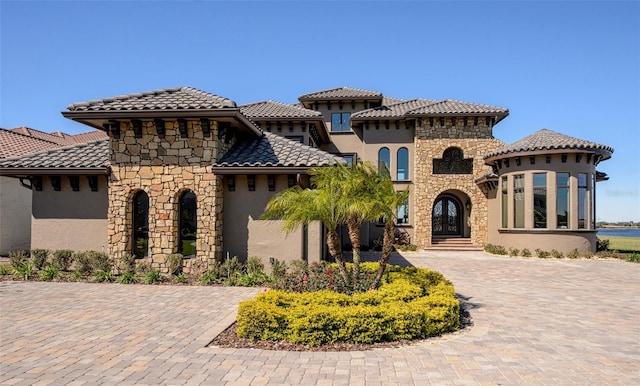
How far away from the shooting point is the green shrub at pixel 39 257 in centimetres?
1165

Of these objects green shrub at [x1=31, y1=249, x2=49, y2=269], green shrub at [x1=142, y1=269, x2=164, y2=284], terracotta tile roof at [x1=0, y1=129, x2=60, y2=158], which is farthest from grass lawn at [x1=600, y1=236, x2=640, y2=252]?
terracotta tile roof at [x1=0, y1=129, x2=60, y2=158]

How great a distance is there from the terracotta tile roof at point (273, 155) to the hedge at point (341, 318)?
180 inches

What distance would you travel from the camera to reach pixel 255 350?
18.7 ft

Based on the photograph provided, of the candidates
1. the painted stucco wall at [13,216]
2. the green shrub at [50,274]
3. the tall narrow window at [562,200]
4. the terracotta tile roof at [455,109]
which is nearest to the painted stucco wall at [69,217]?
the green shrub at [50,274]

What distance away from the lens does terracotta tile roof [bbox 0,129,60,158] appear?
53.8 ft

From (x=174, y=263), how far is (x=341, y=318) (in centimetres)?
681

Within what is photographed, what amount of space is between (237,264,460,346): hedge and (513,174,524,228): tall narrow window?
13.6m

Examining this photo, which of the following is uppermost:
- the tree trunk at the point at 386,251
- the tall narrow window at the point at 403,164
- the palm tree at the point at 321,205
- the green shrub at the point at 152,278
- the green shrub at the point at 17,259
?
the tall narrow window at the point at 403,164

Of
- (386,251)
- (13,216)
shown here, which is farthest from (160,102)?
(13,216)

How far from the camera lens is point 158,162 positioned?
37.6ft

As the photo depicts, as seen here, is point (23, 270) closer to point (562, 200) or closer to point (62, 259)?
point (62, 259)

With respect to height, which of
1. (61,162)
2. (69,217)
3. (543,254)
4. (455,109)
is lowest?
(543,254)

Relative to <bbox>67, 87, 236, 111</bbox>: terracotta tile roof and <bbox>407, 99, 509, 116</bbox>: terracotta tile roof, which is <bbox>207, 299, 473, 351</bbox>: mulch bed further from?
<bbox>407, 99, 509, 116</bbox>: terracotta tile roof

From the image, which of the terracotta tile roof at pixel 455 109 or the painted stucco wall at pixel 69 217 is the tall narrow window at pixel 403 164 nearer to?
the terracotta tile roof at pixel 455 109
